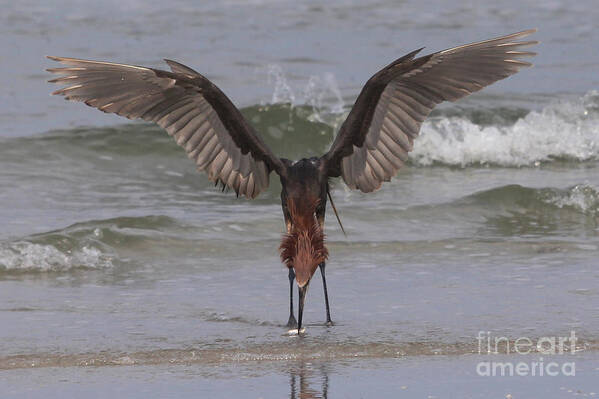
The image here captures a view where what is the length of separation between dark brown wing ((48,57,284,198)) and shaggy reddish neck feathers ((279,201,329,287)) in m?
0.52

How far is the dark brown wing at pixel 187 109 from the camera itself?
23.7 ft

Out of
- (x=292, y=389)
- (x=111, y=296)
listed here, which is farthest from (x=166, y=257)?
(x=292, y=389)

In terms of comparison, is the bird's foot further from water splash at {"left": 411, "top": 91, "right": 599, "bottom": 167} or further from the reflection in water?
water splash at {"left": 411, "top": 91, "right": 599, "bottom": 167}

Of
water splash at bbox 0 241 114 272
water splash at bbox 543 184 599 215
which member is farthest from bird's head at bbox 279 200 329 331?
water splash at bbox 543 184 599 215

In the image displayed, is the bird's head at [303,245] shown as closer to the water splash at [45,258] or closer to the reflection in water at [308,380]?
the reflection in water at [308,380]

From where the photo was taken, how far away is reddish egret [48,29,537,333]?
283 inches

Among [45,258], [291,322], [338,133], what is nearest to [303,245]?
[291,322]

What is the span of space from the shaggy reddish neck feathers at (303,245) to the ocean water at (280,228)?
47 cm

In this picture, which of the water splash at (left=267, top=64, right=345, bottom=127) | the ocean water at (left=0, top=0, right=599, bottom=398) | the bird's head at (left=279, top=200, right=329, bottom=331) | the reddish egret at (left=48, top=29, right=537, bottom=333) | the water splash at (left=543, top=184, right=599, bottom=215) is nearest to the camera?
the ocean water at (left=0, top=0, right=599, bottom=398)

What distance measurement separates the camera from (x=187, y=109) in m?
7.64

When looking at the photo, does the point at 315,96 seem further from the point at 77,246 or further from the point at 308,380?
the point at 308,380

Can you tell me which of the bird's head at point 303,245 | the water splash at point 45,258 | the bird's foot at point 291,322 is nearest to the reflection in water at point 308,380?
the bird's head at point 303,245

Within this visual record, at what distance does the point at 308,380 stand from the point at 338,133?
192 cm

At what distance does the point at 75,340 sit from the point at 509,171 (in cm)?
797
